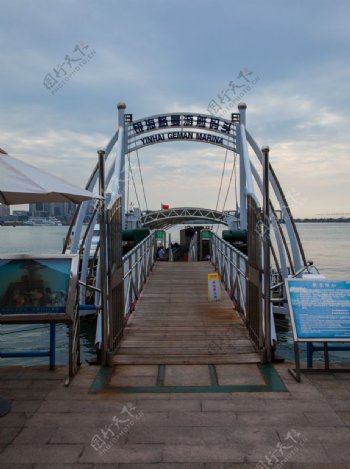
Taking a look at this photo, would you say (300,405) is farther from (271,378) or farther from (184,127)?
(184,127)

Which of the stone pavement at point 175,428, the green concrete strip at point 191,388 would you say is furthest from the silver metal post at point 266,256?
the stone pavement at point 175,428

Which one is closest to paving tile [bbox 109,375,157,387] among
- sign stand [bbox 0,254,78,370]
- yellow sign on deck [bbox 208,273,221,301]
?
sign stand [bbox 0,254,78,370]

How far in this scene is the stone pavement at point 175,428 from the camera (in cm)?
363

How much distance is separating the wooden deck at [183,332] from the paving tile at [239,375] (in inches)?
7.3

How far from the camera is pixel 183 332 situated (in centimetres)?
753

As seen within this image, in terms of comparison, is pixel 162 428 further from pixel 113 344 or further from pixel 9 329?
pixel 9 329

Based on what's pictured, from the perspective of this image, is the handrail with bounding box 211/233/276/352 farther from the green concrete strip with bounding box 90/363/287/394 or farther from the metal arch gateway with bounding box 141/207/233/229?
the metal arch gateway with bounding box 141/207/233/229

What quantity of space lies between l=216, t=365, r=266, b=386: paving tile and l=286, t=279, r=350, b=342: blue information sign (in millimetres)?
676

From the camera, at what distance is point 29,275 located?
5676 mm

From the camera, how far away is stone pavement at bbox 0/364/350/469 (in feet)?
11.9

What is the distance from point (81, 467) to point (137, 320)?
4.93 metres

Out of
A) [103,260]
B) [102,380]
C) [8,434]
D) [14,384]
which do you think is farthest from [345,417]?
[14,384]

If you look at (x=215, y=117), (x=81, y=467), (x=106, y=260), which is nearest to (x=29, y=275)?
(x=106, y=260)

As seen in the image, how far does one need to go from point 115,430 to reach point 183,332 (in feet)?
11.3
